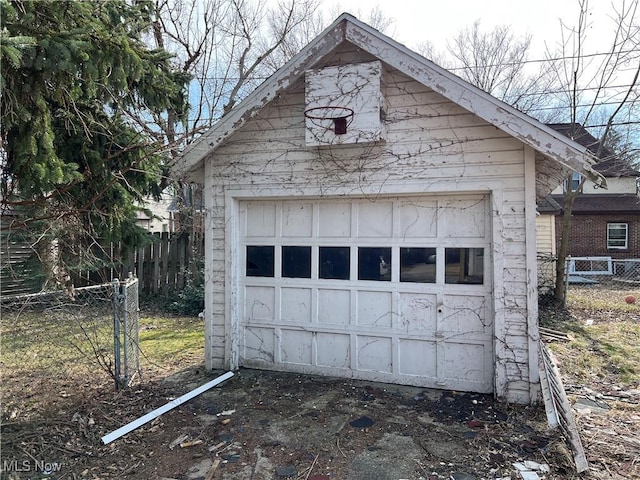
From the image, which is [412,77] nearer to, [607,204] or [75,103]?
[75,103]

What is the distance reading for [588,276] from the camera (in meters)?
18.0

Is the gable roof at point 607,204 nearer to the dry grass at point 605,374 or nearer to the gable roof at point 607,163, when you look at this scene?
the gable roof at point 607,163

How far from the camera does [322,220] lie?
19.6 ft

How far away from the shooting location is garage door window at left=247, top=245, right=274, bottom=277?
622 cm

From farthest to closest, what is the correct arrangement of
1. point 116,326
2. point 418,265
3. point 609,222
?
point 609,222, point 418,265, point 116,326

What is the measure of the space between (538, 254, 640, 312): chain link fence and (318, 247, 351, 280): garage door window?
24.0 ft

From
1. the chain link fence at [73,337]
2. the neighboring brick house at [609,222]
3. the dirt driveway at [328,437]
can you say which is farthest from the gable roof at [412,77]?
the neighboring brick house at [609,222]

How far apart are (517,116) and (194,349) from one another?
19.9ft

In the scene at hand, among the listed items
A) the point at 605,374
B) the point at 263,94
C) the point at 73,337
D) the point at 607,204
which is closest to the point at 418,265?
the point at 263,94

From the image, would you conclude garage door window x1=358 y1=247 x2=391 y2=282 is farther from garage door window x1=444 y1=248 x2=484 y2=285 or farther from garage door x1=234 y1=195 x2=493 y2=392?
garage door window x1=444 y1=248 x2=484 y2=285

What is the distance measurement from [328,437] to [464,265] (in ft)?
8.62

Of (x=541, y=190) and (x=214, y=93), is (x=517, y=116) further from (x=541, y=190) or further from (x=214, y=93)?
(x=214, y=93)

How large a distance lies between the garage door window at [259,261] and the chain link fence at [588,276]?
792 cm

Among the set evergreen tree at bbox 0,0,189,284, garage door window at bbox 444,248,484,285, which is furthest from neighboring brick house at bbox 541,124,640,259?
evergreen tree at bbox 0,0,189,284
